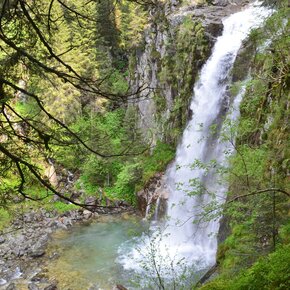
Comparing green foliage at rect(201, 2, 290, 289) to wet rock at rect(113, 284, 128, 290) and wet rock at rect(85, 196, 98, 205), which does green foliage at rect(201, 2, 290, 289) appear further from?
wet rock at rect(85, 196, 98, 205)

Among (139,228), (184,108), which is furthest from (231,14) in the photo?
(139,228)

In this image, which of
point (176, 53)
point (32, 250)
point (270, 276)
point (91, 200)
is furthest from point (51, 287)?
point (176, 53)

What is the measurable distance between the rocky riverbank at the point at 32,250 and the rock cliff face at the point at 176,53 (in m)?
5.63

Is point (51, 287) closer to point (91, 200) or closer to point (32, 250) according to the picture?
point (32, 250)

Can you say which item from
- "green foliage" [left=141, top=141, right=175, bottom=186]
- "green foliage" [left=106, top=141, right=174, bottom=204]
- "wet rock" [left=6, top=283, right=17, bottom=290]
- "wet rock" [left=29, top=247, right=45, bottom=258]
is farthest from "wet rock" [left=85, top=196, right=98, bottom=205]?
"wet rock" [left=6, top=283, right=17, bottom=290]

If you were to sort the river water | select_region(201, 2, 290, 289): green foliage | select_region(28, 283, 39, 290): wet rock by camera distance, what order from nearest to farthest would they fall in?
select_region(201, 2, 290, 289): green foliage < select_region(28, 283, 39, 290): wet rock < the river water

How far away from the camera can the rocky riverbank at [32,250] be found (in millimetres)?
12453

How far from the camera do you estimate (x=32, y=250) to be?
1483 centimetres

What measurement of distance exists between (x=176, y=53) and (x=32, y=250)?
12.3 meters

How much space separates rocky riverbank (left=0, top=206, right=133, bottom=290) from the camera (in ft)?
40.9

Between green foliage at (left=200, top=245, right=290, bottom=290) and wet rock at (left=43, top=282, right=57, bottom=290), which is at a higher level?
green foliage at (left=200, top=245, right=290, bottom=290)

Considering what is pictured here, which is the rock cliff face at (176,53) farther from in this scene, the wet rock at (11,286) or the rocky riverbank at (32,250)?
the wet rock at (11,286)

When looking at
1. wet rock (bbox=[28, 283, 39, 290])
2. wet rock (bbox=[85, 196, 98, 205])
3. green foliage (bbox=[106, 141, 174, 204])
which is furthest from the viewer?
green foliage (bbox=[106, 141, 174, 204])

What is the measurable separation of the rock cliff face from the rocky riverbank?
5628 mm
